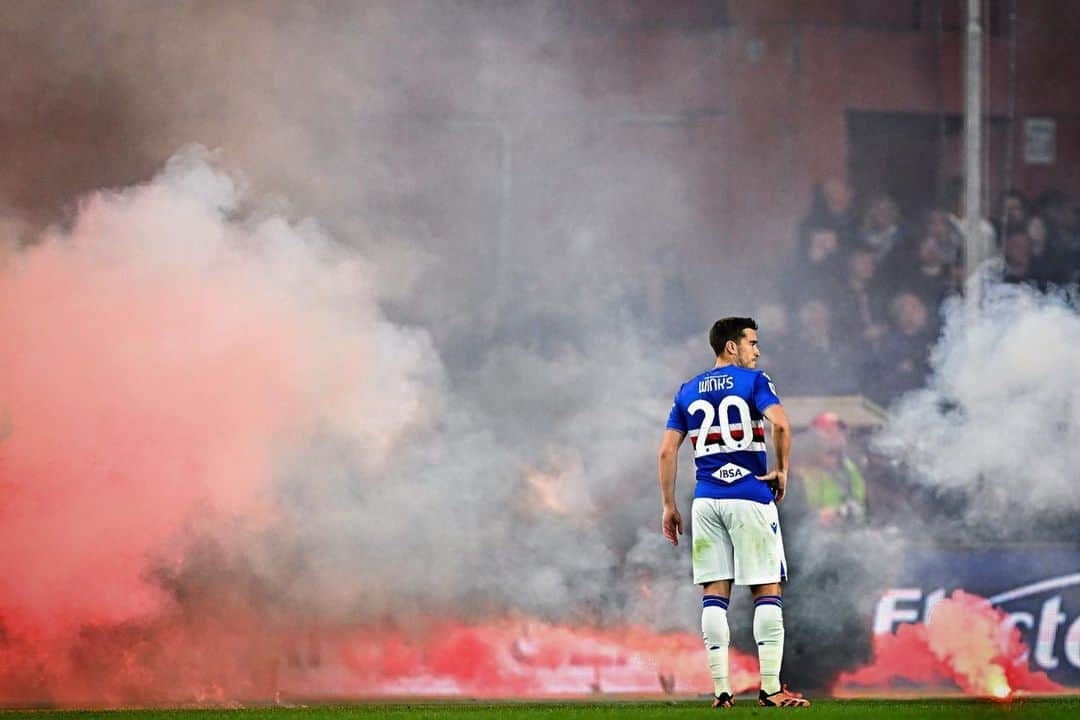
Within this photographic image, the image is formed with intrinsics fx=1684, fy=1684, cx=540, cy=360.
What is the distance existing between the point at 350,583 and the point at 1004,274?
516cm

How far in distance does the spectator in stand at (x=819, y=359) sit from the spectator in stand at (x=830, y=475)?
0.22 metres

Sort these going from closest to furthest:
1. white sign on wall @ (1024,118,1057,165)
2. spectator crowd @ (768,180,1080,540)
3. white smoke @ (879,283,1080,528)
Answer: white smoke @ (879,283,1080,528) → spectator crowd @ (768,180,1080,540) → white sign on wall @ (1024,118,1057,165)

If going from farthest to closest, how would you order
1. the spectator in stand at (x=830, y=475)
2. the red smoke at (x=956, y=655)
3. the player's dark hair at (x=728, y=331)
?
the spectator in stand at (x=830, y=475) < the red smoke at (x=956, y=655) < the player's dark hair at (x=728, y=331)

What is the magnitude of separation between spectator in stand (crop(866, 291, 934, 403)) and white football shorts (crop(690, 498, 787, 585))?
488 cm

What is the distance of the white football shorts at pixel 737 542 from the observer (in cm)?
723

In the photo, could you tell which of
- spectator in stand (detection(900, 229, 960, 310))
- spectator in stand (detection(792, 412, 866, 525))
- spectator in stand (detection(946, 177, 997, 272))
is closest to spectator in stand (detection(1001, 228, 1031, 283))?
spectator in stand (detection(946, 177, 997, 272))

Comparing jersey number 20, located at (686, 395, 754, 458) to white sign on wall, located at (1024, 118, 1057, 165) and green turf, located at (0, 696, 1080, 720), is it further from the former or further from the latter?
white sign on wall, located at (1024, 118, 1057, 165)

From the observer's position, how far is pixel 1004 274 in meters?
12.1

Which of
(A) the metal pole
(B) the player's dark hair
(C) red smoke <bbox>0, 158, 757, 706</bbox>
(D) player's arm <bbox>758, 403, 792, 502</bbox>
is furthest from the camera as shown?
(A) the metal pole

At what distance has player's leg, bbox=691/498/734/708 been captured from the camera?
726 centimetres

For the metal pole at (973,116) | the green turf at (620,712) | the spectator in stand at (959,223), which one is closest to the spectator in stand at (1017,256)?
the spectator in stand at (959,223)

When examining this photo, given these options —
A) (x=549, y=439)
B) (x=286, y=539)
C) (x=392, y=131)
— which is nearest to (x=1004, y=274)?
(x=549, y=439)

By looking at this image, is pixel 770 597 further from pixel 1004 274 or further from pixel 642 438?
pixel 1004 274

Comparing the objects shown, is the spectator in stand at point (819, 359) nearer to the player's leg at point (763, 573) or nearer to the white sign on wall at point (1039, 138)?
the white sign on wall at point (1039, 138)
